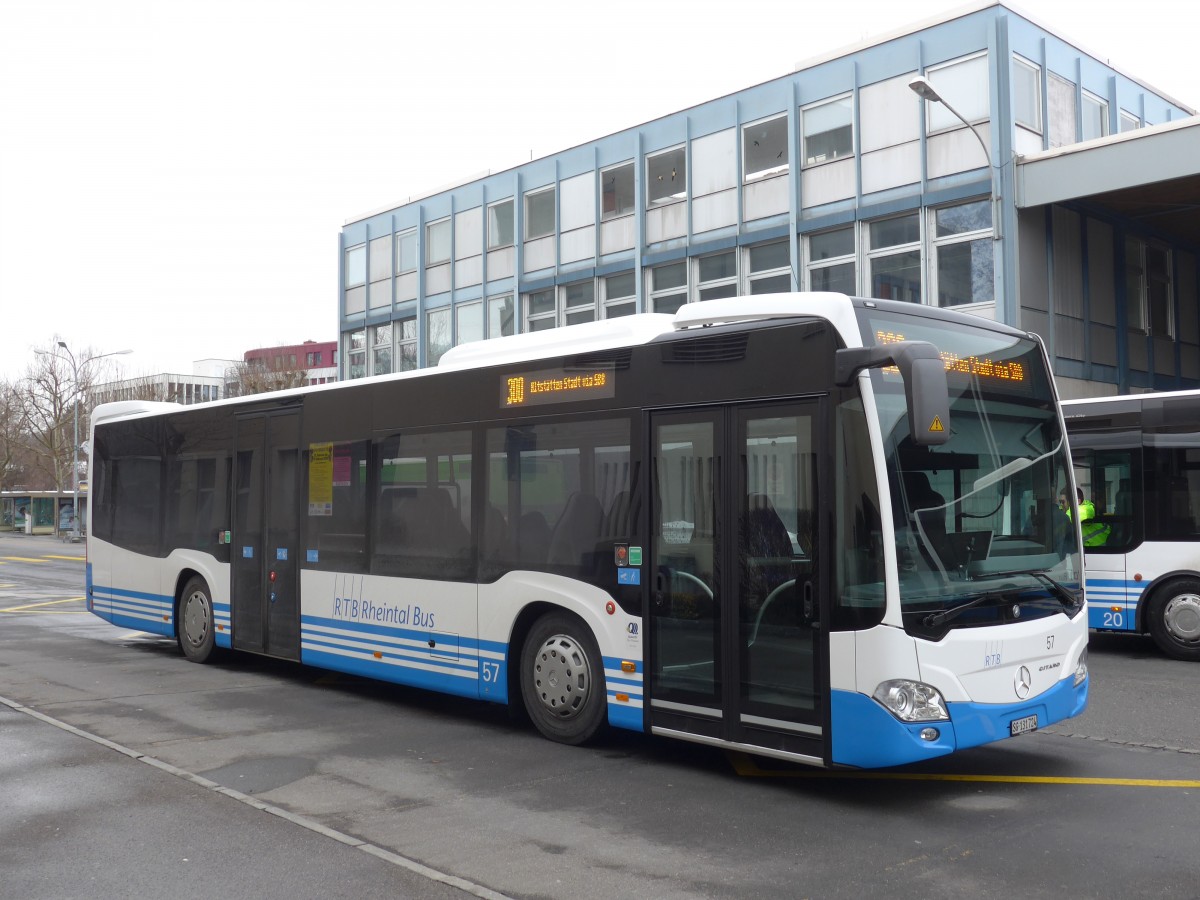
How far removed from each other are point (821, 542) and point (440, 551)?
3850 millimetres

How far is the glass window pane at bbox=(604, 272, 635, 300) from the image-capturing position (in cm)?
3138

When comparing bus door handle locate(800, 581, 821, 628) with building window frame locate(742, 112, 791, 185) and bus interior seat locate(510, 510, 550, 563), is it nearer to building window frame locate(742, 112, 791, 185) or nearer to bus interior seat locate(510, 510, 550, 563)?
bus interior seat locate(510, 510, 550, 563)

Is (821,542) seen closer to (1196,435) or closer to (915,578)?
(915,578)

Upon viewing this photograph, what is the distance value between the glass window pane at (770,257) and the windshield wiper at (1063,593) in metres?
20.5

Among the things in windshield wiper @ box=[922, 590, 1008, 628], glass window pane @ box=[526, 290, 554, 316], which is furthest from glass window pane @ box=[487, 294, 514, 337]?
windshield wiper @ box=[922, 590, 1008, 628]

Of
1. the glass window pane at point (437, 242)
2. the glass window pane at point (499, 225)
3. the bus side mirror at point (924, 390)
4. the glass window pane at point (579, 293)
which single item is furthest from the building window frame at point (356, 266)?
the bus side mirror at point (924, 390)

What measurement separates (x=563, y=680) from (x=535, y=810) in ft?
5.88

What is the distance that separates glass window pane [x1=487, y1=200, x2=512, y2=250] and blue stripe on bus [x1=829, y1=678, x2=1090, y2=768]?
29677mm

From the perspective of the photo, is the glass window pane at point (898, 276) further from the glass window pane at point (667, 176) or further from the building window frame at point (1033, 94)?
the glass window pane at point (667, 176)

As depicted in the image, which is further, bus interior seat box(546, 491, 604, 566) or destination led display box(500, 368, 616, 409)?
destination led display box(500, 368, 616, 409)

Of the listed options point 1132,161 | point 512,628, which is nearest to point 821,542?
point 512,628

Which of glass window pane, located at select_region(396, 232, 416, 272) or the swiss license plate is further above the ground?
glass window pane, located at select_region(396, 232, 416, 272)

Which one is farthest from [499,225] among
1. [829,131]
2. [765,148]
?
[829,131]

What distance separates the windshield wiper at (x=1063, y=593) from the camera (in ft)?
23.7
